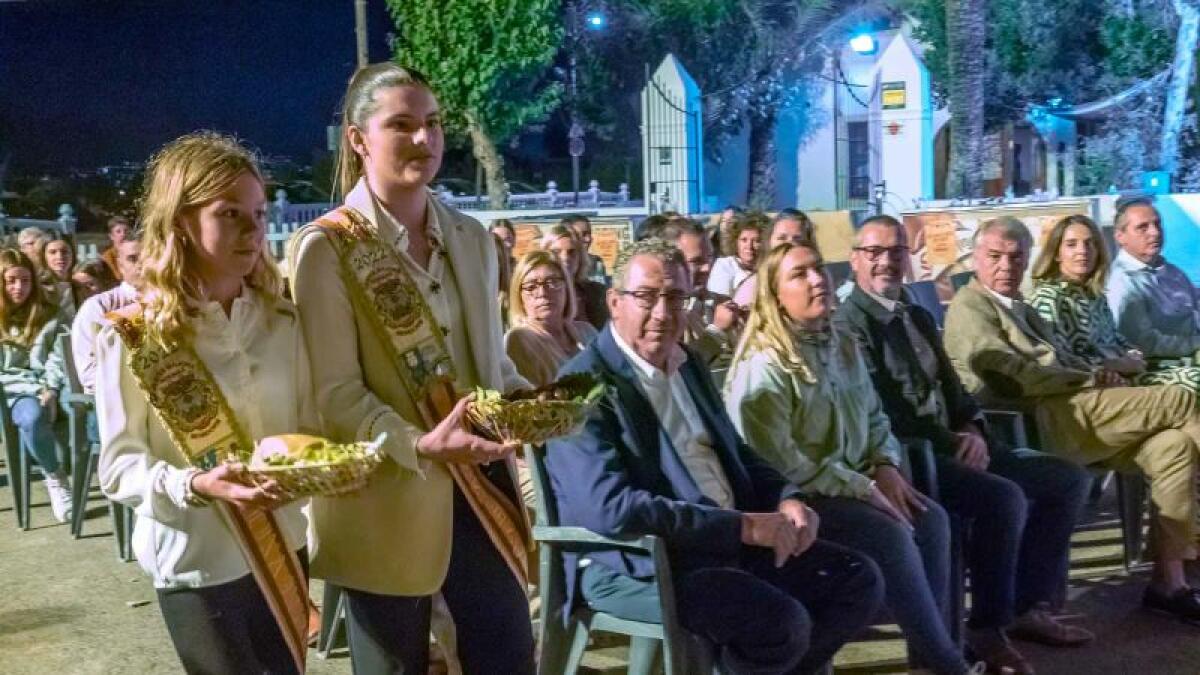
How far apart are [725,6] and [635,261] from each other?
97.3 ft

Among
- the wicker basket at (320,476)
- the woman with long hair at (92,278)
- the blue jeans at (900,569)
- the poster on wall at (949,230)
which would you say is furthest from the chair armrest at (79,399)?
the poster on wall at (949,230)

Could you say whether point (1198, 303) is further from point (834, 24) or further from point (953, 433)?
point (834, 24)

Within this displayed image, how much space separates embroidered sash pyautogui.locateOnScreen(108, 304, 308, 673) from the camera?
241cm

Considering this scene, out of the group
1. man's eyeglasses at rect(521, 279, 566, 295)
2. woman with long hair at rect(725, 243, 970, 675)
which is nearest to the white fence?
man's eyeglasses at rect(521, 279, 566, 295)

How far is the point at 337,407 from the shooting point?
259 cm

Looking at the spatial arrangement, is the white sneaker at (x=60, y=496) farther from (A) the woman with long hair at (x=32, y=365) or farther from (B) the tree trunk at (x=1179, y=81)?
(B) the tree trunk at (x=1179, y=81)

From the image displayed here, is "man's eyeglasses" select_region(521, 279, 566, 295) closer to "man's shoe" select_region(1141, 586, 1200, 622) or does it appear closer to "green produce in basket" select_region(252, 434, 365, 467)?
"man's shoe" select_region(1141, 586, 1200, 622)

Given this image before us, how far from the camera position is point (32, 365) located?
7.42 m

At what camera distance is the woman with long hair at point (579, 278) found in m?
6.86

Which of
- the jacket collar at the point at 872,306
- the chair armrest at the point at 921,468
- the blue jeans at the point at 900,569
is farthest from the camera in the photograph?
the jacket collar at the point at 872,306

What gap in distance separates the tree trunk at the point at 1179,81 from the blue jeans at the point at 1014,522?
23.0 m

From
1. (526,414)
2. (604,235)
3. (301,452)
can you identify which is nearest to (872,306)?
(526,414)

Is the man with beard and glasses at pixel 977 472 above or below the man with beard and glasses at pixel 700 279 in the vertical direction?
below

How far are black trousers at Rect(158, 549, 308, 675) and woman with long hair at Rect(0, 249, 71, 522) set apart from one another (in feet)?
17.0
